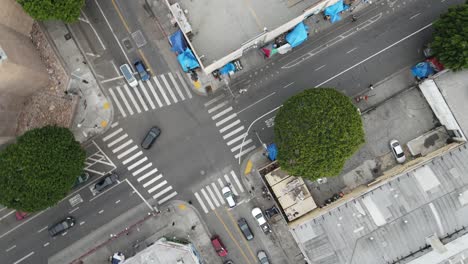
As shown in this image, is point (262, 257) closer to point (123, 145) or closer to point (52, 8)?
point (123, 145)

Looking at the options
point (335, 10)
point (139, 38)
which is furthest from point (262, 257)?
point (335, 10)

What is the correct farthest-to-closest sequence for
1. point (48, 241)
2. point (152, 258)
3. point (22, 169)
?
1. point (48, 241)
2. point (152, 258)
3. point (22, 169)

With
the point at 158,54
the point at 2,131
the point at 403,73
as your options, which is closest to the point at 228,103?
the point at 158,54

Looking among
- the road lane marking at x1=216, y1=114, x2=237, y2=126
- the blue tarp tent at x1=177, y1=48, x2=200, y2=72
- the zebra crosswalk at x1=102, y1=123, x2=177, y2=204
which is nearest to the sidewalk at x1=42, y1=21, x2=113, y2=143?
the zebra crosswalk at x1=102, y1=123, x2=177, y2=204

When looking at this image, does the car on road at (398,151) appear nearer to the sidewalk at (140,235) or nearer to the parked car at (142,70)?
the sidewalk at (140,235)

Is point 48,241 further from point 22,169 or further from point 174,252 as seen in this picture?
point 174,252

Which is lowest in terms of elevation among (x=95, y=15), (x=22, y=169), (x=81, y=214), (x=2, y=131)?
(x=81, y=214)

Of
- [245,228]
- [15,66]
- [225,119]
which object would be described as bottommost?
[245,228]
